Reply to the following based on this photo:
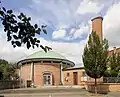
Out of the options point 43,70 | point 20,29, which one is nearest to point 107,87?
point 43,70

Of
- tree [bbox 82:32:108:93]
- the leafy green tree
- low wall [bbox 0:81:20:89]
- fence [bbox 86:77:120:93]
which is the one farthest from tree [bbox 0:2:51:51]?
low wall [bbox 0:81:20:89]

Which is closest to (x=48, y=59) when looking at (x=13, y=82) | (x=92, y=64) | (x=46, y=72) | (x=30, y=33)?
(x=46, y=72)

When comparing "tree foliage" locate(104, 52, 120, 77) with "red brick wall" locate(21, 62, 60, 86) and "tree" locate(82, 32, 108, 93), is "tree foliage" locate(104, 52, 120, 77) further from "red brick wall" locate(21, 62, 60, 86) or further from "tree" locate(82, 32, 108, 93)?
"red brick wall" locate(21, 62, 60, 86)

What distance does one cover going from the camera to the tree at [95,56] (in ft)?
90.3

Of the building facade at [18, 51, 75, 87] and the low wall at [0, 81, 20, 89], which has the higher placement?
the building facade at [18, 51, 75, 87]

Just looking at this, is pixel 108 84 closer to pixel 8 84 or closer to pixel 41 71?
pixel 41 71

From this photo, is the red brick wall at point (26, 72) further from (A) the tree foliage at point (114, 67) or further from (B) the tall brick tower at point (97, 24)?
(B) the tall brick tower at point (97, 24)

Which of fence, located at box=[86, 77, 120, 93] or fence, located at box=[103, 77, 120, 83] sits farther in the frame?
fence, located at box=[103, 77, 120, 83]

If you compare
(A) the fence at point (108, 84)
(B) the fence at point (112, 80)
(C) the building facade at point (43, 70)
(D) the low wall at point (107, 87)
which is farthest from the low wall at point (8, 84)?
(B) the fence at point (112, 80)

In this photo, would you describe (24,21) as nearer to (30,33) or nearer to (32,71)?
(30,33)

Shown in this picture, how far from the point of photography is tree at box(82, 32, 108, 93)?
90.3ft

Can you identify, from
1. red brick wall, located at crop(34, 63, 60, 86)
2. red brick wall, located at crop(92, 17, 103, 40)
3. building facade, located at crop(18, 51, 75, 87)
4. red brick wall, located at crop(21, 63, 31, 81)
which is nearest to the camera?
red brick wall, located at crop(92, 17, 103, 40)

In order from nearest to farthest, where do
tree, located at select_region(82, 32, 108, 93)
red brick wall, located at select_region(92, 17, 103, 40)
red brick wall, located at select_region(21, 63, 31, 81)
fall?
tree, located at select_region(82, 32, 108, 93), red brick wall, located at select_region(92, 17, 103, 40), red brick wall, located at select_region(21, 63, 31, 81)

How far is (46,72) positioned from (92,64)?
21.3m
